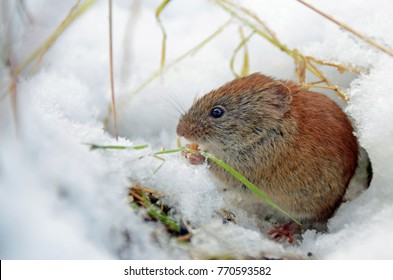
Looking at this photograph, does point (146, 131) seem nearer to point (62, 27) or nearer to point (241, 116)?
point (241, 116)

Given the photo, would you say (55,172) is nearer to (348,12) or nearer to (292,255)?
(292,255)

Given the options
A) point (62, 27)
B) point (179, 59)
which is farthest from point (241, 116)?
point (62, 27)

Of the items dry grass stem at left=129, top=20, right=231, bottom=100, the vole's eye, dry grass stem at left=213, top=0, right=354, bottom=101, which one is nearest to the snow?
dry grass stem at left=129, top=20, right=231, bottom=100

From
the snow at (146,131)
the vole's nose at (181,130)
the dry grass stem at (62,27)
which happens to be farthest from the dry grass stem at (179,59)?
the dry grass stem at (62,27)

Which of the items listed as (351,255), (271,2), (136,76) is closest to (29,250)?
(351,255)

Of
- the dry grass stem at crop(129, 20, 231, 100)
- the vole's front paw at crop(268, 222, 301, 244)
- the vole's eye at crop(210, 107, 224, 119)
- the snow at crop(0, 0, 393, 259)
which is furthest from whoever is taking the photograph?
the dry grass stem at crop(129, 20, 231, 100)

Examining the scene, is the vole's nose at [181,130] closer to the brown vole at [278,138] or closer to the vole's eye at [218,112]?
the brown vole at [278,138]

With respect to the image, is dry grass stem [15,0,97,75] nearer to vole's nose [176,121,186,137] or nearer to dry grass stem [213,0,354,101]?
vole's nose [176,121,186,137]
